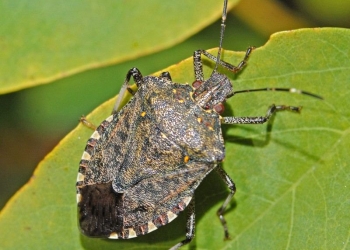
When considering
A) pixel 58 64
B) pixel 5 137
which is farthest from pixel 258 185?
pixel 5 137

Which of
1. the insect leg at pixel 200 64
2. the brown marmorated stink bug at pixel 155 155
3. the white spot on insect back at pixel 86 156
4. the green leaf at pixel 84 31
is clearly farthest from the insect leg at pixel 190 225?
the green leaf at pixel 84 31

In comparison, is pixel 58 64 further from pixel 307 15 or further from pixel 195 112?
pixel 307 15

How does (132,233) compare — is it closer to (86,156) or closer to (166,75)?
(86,156)

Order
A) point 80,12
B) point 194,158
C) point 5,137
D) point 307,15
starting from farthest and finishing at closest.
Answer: point 5,137 < point 307,15 < point 80,12 < point 194,158

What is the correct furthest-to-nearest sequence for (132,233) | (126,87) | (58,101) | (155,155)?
(58,101), (126,87), (132,233), (155,155)

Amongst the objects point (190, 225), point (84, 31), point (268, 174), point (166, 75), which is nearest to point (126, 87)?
point (166, 75)

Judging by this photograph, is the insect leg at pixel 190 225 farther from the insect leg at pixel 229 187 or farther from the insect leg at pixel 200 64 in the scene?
the insect leg at pixel 200 64
